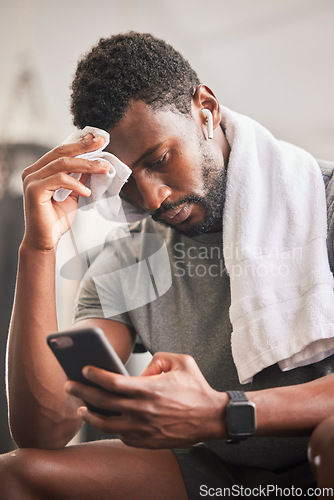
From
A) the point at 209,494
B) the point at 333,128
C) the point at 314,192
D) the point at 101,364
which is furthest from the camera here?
the point at 333,128

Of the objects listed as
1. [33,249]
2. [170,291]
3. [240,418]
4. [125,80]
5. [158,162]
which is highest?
[125,80]

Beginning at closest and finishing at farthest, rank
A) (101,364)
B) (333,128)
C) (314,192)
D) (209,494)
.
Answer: (101,364) < (209,494) < (314,192) < (333,128)

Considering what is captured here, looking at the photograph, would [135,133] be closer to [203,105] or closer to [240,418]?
[203,105]

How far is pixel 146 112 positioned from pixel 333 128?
50 cm

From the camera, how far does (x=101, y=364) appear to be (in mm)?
612

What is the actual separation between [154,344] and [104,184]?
0.31 metres

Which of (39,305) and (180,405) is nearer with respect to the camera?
(180,405)

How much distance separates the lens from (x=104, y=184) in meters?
0.82

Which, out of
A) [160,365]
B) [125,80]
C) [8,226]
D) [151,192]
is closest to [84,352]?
[160,365]

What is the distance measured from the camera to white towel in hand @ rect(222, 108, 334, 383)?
785 mm

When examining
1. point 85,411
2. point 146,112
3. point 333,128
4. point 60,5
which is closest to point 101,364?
point 85,411

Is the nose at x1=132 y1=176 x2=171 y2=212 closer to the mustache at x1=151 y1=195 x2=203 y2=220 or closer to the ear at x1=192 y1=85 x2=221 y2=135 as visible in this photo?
the mustache at x1=151 y1=195 x2=203 y2=220

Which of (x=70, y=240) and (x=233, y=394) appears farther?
(x=70, y=240)

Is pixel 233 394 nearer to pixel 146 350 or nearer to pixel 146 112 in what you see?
pixel 146 350
